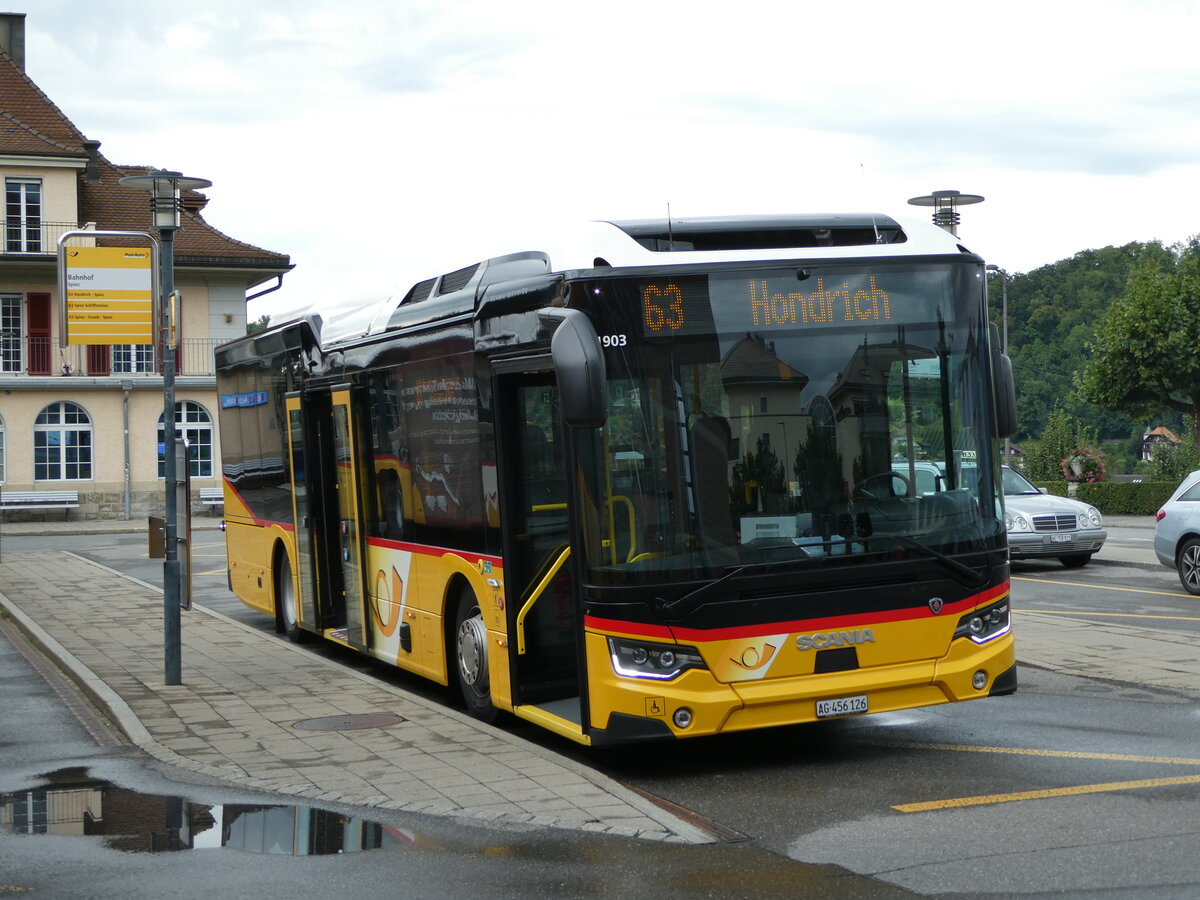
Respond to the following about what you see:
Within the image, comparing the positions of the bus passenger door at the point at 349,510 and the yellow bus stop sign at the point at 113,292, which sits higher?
the yellow bus stop sign at the point at 113,292

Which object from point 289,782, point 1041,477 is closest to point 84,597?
point 289,782

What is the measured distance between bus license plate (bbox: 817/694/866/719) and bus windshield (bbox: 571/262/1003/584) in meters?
0.76

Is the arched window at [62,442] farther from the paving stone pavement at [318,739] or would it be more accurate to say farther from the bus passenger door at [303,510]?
the bus passenger door at [303,510]

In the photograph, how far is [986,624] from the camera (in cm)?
862

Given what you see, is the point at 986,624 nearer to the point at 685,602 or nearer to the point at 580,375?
the point at 685,602

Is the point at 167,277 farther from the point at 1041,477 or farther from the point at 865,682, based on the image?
the point at 1041,477

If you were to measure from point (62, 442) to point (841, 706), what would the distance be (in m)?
42.4

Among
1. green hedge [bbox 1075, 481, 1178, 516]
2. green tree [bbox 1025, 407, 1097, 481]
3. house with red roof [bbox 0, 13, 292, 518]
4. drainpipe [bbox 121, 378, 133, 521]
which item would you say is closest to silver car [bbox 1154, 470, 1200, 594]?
green hedge [bbox 1075, 481, 1178, 516]

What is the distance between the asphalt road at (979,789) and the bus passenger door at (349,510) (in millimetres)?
2843

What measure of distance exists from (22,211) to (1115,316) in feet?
114

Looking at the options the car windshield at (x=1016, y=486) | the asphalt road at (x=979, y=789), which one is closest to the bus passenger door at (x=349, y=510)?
the asphalt road at (x=979, y=789)

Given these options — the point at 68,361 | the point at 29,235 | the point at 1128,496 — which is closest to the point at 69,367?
the point at 68,361

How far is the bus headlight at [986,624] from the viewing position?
27.9ft

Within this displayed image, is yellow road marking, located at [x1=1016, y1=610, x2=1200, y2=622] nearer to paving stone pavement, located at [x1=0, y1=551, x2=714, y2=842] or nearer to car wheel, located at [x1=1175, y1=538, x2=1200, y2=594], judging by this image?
car wheel, located at [x1=1175, y1=538, x2=1200, y2=594]
